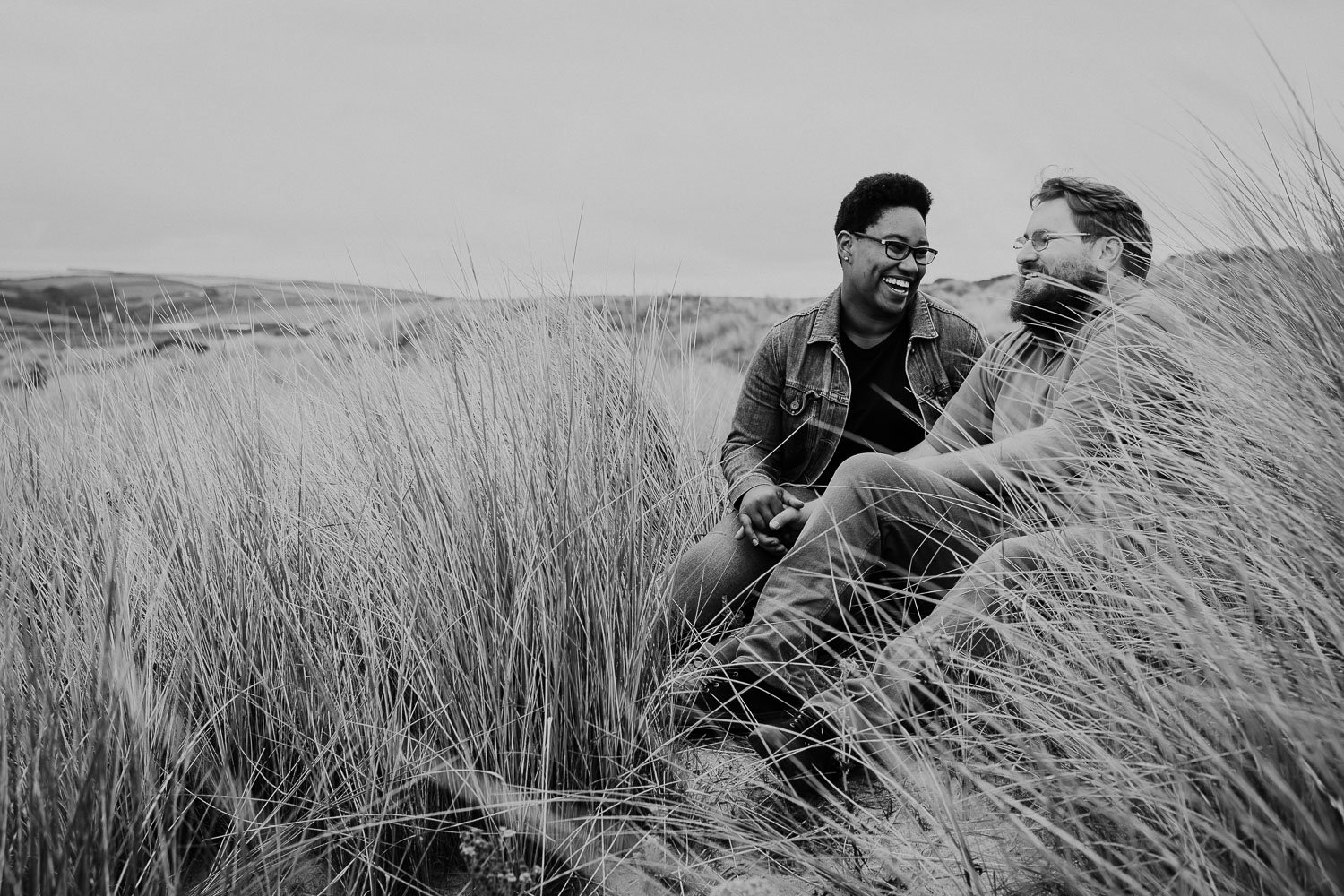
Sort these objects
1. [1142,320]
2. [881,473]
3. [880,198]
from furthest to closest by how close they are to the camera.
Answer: [880,198] → [881,473] → [1142,320]

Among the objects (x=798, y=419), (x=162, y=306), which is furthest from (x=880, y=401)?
(x=162, y=306)

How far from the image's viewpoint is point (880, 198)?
Result: 3.10 meters

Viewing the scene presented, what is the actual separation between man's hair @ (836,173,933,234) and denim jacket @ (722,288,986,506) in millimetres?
245

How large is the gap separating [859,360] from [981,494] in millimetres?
884

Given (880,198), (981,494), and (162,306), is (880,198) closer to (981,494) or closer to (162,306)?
(981,494)

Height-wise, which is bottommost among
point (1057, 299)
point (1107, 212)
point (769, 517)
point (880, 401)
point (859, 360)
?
point (769, 517)

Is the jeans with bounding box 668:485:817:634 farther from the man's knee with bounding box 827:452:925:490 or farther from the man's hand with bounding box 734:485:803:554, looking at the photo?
the man's knee with bounding box 827:452:925:490

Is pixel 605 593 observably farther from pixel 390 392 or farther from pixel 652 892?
pixel 390 392

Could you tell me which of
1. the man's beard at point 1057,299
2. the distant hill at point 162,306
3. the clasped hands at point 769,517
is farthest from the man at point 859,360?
the distant hill at point 162,306

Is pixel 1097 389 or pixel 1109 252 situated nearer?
pixel 1097 389

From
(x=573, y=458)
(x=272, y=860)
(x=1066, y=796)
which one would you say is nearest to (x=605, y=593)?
(x=573, y=458)

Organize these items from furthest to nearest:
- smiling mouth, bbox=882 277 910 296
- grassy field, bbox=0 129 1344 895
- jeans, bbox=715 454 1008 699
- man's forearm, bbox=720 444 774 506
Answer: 1. smiling mouth, bbox=882 277 910 296
2. man's forearm, bbox=720 444 774 506
3. jeans, bbox=715 454 1008 699
4. grassy field, bbox=0 129 1344 895

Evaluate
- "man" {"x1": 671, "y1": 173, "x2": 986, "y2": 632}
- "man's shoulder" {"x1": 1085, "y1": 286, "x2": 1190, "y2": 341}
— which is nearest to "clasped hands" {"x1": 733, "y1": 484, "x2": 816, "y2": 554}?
"man" {"x1": 671, "y1": 173, "x2": 986, "y2": 632}

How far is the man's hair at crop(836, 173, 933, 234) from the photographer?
309cm
